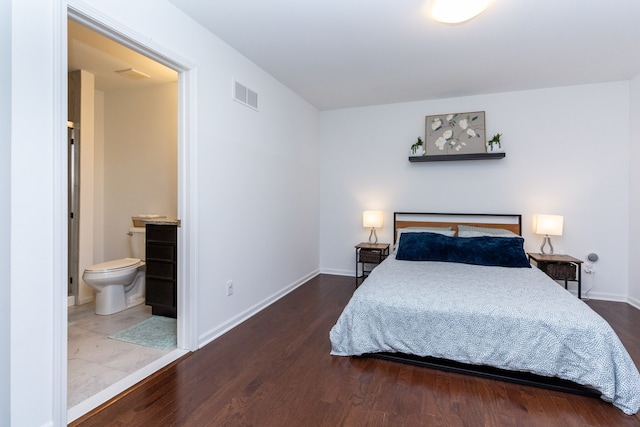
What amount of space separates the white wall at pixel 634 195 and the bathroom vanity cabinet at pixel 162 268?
4.84 meters

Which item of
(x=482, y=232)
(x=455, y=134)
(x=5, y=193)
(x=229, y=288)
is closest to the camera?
(x=5, y=193)

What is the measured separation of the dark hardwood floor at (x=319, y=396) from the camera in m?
1.70

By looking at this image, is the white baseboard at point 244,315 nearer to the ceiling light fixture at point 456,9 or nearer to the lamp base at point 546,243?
the ceiling light fixture at point 456,9

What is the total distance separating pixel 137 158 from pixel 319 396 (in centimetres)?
350

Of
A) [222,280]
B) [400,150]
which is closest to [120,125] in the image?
[222,280]

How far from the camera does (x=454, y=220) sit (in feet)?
14.1

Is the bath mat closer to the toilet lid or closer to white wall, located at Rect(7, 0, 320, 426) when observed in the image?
white wall, located at Rect(7, 0, 320, 426)

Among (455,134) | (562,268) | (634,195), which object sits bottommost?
(562,268)

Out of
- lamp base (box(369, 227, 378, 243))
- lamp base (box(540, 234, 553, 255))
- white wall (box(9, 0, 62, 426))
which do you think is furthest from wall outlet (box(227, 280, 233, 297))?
lamp base (box(540, 234, 553, 255))

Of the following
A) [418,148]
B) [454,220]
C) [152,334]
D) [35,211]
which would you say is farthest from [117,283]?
[454,220]

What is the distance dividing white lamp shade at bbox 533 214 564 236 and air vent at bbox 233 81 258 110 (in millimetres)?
3432

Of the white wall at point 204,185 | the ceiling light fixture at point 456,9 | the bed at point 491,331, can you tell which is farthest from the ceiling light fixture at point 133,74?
the bed at point 491,331

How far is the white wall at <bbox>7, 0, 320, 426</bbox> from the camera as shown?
142cm

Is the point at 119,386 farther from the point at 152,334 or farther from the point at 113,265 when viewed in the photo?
the point at 113,265
